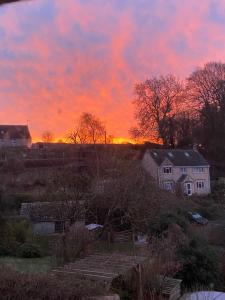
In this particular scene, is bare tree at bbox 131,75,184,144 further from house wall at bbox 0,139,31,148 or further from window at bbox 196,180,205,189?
house wall at bbox 0,139,31,148

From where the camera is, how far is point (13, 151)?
2594 centimetres

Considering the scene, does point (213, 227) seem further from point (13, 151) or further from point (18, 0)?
point (13, 151)

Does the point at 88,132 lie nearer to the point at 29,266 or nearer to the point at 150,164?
the point at 150,164

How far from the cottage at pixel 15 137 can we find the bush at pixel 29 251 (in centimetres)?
1634

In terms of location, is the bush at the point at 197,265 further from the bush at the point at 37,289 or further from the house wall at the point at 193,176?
the house wall at the point at 193,176

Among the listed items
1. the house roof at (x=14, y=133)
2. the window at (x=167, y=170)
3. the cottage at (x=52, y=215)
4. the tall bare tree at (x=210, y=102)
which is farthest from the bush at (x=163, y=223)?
the tall bare tree at (x=210, y=102)

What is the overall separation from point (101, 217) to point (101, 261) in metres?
7.94

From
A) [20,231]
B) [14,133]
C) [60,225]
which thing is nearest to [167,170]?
[14,133]

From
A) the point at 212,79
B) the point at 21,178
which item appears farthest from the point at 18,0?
the point at 212,79

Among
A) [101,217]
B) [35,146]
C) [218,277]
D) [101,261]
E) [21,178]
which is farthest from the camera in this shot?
[35,146]

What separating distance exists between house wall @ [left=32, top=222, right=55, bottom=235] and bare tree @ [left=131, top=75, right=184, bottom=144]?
16110mm

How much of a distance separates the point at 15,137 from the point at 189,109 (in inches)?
511

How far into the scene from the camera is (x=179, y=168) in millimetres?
28750

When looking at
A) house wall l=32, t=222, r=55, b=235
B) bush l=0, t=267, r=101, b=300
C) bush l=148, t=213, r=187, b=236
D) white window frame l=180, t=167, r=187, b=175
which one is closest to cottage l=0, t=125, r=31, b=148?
white window frame l=180, t=167, r=187, b=175
